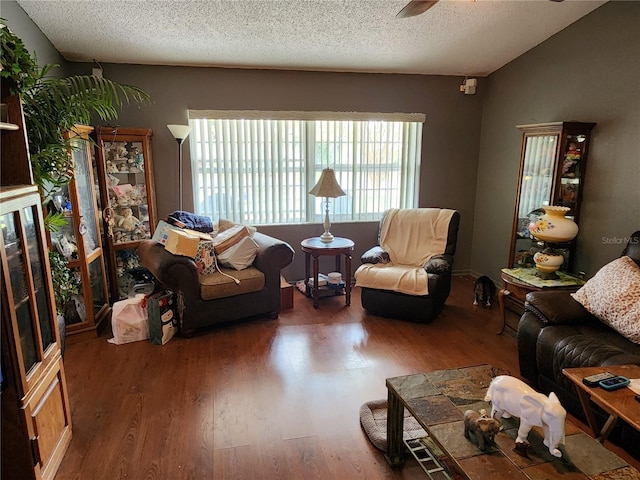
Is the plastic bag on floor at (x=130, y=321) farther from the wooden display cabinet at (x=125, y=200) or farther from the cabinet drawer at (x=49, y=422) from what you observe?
the cabinet drawer at (x=49, y=422)

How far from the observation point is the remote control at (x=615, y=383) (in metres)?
1.72

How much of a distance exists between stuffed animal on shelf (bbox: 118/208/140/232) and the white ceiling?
4.58 ft

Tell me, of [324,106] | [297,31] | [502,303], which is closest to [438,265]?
[502,303]

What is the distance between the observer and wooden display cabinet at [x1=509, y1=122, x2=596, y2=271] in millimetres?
3320

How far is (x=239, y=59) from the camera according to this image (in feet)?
12.6

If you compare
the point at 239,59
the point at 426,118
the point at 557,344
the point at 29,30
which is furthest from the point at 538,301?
the point at 29,30

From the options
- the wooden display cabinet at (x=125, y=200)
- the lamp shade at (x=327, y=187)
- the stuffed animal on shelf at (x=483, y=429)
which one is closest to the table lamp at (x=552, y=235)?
the lamp shade at (x=327, y=187)

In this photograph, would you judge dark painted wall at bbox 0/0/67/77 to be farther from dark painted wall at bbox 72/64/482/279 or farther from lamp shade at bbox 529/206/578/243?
lamp shade at bbox 529/206/578/243

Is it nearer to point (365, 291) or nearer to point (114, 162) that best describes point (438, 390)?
point (365, 291)

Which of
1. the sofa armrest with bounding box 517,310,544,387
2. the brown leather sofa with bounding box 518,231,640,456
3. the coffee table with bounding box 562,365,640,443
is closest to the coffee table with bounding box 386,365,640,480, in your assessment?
the coffee table with bounding box 562,365,640,443

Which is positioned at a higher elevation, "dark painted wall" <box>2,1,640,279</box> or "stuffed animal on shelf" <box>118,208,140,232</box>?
"dark painted wall" <box>2,1,640,279</box>

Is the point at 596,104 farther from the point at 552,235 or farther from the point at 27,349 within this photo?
the point at 27,349

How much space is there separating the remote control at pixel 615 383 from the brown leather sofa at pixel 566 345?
0.31m

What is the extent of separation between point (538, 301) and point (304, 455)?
1.68 m
